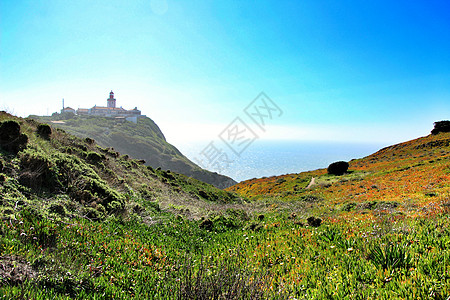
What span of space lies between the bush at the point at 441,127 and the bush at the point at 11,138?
76663 millimetres

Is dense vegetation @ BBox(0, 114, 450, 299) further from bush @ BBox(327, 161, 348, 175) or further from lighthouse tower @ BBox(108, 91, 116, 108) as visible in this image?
lighthouse tower @ BBox(108, 91, 116, 108)

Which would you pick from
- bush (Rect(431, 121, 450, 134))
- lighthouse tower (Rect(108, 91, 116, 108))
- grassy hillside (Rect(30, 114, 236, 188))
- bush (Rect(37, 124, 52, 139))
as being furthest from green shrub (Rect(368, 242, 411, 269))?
lighthouse tower (Rect(108, 91, 116, 108))

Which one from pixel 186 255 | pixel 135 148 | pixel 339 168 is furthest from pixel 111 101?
pixel 186 255

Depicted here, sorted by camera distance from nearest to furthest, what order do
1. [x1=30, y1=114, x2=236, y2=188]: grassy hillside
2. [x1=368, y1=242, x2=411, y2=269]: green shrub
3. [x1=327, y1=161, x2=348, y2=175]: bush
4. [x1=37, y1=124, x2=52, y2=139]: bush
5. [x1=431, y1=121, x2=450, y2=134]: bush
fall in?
[x1=368, y1=242, x2=411, y2=269]: green shrub, [x1=37, y1=124, x2=52, y2=139]: bush, [x1=327, y1=161, x2=348, y2=175]: bush, [x1=431, y1=121, x2=450, y2=134]: bush, [x1=30, y1=114, x2=236, y2=188]: grassy hillside

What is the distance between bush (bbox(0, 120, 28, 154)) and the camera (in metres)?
10.1

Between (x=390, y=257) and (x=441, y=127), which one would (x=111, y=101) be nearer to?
(x=441, y=127)

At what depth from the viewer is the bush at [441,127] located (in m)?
53.7

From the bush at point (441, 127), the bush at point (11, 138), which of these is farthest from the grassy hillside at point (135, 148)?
the bush at point (11, 138)

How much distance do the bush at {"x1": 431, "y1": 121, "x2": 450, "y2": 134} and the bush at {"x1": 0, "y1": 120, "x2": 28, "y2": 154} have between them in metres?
76.7

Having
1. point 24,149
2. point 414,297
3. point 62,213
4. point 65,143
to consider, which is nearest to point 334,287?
point 414,297

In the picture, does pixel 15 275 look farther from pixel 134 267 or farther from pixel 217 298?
pixel 217 298

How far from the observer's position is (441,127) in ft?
179

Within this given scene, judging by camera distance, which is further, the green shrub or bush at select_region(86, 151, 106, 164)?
bush at select_region(86, 151, 106, 164)

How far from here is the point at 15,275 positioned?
336cm
